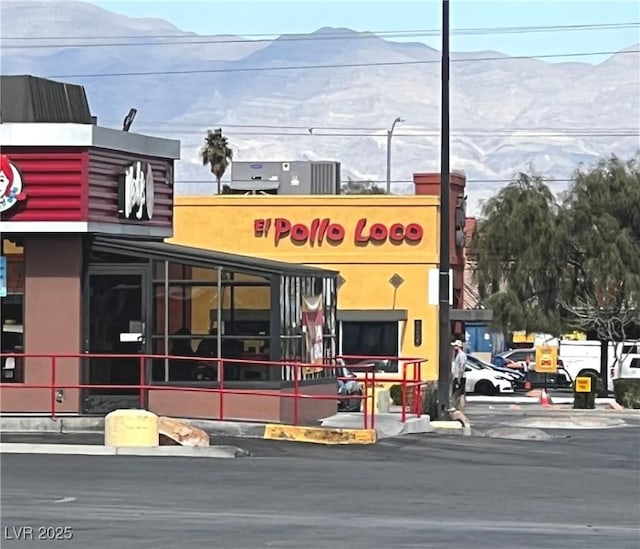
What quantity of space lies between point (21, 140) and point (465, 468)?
924cm

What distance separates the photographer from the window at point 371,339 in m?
42.6

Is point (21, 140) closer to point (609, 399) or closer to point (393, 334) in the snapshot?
point (393, 334)

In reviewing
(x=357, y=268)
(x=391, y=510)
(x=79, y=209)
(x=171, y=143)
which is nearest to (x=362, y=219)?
(x=357, y=268)

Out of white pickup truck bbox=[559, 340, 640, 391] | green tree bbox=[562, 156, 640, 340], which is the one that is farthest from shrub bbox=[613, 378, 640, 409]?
white pickup truck bbox=[559, 340, 640, 391]

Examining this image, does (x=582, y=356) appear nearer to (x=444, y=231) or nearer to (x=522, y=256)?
(x=522, y=256)

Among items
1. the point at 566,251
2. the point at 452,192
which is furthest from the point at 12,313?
the point at 566,251

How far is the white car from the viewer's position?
155 ft

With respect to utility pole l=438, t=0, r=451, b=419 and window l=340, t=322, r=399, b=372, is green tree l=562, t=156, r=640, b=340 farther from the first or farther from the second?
utility pole l=438, t=0, r=451, b=419

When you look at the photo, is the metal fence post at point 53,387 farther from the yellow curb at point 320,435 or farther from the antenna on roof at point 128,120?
the antenna on roof at point 128,120

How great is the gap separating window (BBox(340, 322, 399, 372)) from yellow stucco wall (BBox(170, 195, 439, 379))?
1.19 feet

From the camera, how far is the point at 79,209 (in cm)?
2367

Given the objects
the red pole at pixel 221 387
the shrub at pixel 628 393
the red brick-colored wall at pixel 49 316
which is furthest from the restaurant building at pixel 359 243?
the red pole at pixel 221 387

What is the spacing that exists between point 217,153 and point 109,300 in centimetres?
7005

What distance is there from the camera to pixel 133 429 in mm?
19484
